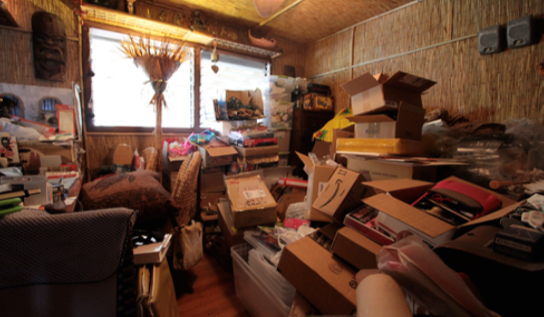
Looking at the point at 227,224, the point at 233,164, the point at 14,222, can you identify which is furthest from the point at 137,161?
the point at 14,222

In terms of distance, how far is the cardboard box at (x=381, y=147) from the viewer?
1.47 meters

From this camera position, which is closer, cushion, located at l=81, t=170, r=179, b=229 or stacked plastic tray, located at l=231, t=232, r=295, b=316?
stacked plastic tray, located at l=231, t=232, r=295, b=316

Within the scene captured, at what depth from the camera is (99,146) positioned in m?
2.45

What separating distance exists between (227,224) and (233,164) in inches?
33.0

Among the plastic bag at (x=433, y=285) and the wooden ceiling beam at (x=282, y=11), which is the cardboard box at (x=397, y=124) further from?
the wooden ceiling beam at (x=282, y=11)

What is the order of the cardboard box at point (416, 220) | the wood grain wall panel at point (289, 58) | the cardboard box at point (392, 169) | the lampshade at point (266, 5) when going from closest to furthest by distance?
the cardboard box at point (416, 220), the cardboard box at point (392, 169), the lampshade at point (266, 5), the wood grain wall panel at point (289, 58)

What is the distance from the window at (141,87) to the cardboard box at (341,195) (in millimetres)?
1830

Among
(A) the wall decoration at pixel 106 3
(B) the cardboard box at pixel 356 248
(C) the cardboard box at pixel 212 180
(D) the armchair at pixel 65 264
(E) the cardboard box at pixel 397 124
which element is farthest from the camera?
(C) the cardboard box at pixel 212 180

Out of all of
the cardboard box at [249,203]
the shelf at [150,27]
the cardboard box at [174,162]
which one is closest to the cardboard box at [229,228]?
the cardboard box at [249,203]

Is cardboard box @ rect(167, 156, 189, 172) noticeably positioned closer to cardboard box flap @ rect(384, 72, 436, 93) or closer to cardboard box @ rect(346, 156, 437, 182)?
cardboard box @ rect(346, 156, 437, 182)

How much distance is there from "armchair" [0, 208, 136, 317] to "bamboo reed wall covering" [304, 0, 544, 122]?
8.80 ft

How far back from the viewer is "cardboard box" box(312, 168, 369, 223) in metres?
1.19

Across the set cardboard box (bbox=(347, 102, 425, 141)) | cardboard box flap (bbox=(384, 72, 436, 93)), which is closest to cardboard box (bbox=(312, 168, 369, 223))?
cardboard box (bbox=(347, 102, 425, 141))

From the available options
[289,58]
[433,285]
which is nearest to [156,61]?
[289,58]
